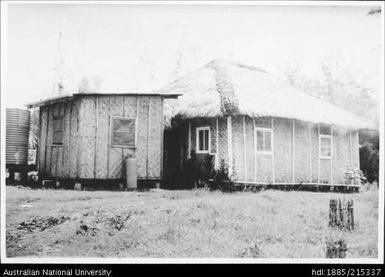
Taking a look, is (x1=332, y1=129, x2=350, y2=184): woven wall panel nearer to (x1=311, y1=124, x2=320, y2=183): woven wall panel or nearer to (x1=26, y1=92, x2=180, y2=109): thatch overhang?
(x1=311, y1=124, x2=320, y2=183): woven wall panel

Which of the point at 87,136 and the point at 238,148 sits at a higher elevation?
the point at 87,136

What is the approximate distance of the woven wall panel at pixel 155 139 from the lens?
425 inches

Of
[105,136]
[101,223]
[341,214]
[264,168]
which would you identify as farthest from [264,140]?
[101,223]

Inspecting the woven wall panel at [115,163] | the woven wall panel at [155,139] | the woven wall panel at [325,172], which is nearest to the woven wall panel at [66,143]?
the woven wall panel at [115,163]

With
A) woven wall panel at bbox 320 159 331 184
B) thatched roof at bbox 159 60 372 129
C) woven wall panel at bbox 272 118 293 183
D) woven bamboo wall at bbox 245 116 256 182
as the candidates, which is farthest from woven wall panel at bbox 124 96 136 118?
woven wall panel at bbox 320 159 331 184

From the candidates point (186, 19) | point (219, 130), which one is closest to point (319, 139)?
point (219, 130)

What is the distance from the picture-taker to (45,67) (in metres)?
8.77

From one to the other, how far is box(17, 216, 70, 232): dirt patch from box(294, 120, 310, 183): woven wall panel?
5698 mm

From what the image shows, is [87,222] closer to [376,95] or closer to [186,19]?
[186,19]

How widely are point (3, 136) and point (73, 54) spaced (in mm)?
1978

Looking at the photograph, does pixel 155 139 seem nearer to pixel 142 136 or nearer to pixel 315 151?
pixel 142 136

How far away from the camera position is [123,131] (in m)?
10.7

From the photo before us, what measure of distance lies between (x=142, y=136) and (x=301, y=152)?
12.9 feet
